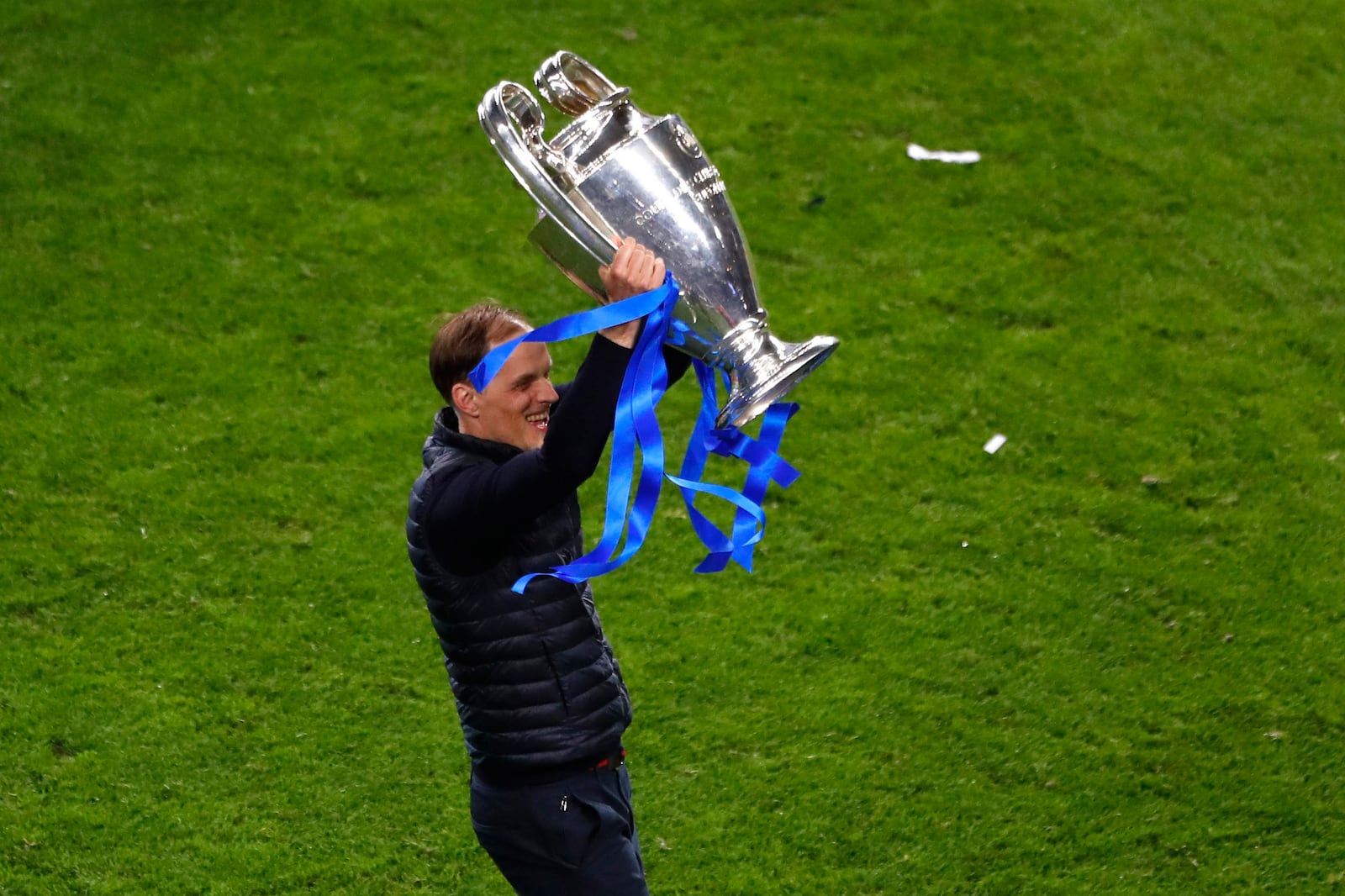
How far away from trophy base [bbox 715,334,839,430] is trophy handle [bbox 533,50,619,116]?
0.61 meters

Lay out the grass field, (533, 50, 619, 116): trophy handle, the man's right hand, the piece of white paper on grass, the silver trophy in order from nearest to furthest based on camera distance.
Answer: the man's right hand
the silver trophy
(533, 50, 619, 116): trophy handle
the grass field
the piece of white paper on grass

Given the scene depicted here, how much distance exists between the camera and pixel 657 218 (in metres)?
2.81

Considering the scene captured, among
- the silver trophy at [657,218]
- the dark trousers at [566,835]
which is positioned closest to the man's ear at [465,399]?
the silver trophy at [657,218]

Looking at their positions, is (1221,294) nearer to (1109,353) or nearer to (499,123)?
(1109,353)

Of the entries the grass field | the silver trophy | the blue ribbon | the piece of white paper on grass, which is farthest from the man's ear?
the piece of white paper on grass

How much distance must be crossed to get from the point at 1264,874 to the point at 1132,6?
5.73 m

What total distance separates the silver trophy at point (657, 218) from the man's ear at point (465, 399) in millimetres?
361

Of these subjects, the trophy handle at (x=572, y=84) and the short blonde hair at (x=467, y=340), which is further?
the short blonde hair at (x=467, y=340)

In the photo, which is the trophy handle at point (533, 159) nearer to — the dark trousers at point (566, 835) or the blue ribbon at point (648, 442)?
the blue ribbon at point (648, 442)

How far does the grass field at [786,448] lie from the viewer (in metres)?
4.52

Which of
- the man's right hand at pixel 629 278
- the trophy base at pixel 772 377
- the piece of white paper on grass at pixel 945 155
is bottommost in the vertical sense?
the piece of white paper on grass at pixel 945 155

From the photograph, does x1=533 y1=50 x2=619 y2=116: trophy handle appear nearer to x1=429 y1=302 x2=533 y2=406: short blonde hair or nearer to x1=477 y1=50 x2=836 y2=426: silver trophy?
x1=477 y1=50 x2=836 y2=426: silver trophy

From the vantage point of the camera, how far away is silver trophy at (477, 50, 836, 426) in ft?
9.04

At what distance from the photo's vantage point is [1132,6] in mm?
8586
